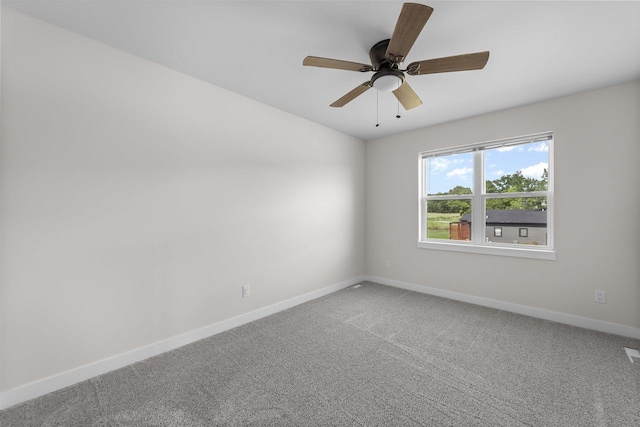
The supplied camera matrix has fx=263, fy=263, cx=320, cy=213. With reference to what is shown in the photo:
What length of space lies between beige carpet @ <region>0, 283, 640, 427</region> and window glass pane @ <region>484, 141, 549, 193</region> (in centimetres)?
155

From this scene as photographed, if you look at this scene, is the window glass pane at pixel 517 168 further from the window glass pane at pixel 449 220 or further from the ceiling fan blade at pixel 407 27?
the ceiling fan blade at pixel 407 27

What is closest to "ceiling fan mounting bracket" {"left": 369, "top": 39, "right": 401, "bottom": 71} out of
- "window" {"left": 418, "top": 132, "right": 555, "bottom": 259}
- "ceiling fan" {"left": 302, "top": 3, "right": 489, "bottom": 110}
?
"ceiling fan" {"left": 302, "top": 3, "right": 489, "bottom": 110}

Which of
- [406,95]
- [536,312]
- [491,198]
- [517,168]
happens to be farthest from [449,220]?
[406,95]

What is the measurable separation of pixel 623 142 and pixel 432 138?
181 centimetres

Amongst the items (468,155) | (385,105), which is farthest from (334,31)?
(468,155)

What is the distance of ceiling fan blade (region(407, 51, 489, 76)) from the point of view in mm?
1607

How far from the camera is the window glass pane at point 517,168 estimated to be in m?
3.04

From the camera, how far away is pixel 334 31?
1.79m

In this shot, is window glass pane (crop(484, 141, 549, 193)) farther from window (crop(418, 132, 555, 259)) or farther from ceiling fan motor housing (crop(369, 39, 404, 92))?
ceiling fan motor housing (crop(369, 39, 404, 92))

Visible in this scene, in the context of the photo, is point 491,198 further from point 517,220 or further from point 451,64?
point 451,64

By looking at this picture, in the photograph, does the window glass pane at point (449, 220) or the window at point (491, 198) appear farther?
the window glass pane at point (449, 220)

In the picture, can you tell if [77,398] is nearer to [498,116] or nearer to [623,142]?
[498,116]

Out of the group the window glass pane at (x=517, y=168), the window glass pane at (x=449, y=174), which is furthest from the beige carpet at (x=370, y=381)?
the window glass pane at (x=449, y=174)

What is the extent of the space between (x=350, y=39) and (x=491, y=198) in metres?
2.71
